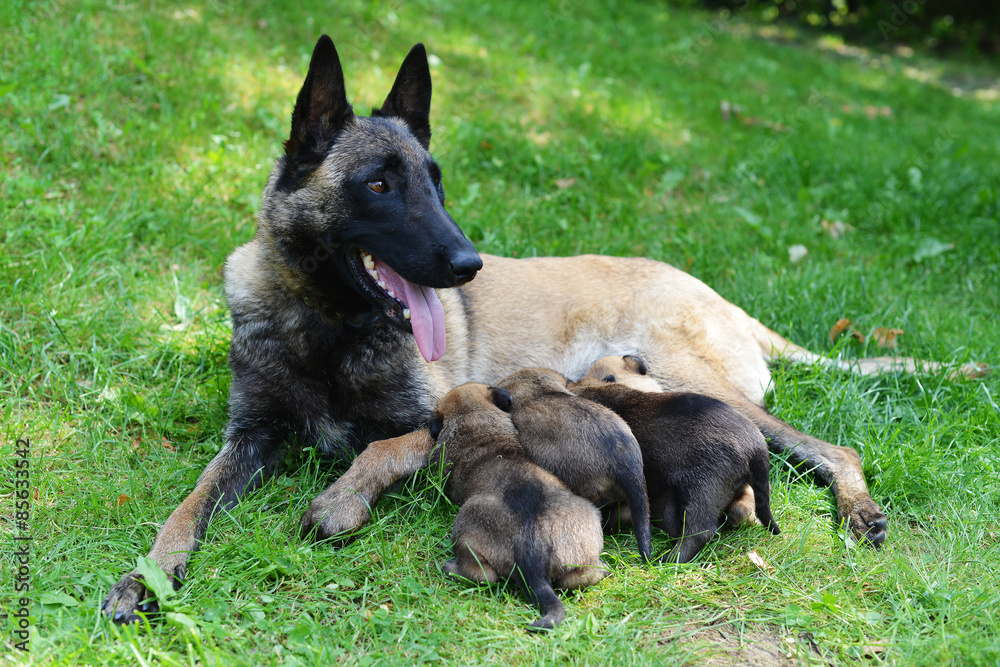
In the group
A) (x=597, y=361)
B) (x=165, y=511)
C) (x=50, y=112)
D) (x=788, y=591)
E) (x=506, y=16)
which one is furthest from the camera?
(x=506, y=16)

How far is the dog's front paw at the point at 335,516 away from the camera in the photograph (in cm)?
302

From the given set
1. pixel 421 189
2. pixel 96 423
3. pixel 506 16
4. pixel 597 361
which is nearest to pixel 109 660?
pixel 96 423

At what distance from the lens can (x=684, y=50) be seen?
976cm

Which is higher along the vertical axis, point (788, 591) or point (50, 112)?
point (50, 112)

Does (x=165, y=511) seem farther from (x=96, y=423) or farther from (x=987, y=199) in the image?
(x=987, y=199)

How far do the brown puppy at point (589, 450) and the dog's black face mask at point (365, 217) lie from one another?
60 centimetres

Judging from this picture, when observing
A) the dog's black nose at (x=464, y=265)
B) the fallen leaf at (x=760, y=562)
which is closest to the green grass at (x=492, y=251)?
the fallen leaf at (x=760, y=562)

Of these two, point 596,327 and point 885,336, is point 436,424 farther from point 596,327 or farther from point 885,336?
point 885,336

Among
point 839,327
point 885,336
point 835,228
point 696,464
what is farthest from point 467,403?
point 835,228

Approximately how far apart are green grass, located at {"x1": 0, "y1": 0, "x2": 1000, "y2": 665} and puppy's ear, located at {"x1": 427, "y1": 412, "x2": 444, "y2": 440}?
230 millimetres

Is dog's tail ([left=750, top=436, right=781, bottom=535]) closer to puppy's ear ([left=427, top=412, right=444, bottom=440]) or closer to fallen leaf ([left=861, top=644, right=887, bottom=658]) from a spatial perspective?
fallen leaf ([left=861, top=644, right=887, bottom=658])

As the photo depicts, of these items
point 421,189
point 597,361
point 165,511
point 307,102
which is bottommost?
point 165,511

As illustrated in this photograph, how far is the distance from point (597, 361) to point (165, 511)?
222cm

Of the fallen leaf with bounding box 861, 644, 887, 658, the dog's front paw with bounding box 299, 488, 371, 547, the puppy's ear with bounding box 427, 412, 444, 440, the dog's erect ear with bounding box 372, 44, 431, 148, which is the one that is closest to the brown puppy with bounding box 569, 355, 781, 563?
the fallen leaf with bounding box 861, 644, 887, 658
